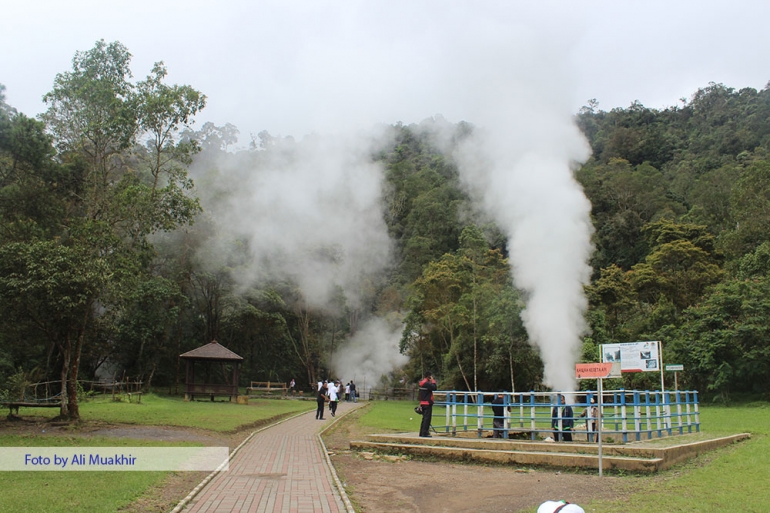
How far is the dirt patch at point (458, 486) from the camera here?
717 cm

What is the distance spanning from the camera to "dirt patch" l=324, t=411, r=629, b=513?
7168 millimetres

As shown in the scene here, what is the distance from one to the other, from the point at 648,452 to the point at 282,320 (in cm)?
3438

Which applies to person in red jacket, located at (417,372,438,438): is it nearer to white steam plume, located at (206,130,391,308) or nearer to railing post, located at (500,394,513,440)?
railing post, located at (500,394,513,440)

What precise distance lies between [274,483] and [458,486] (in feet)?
8.70

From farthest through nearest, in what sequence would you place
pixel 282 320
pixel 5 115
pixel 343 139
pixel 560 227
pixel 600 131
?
1. pixel 600 131
2. pixel 343 139
3. pixel 282 320
4. pixel 560 227
5. pixel 5 115

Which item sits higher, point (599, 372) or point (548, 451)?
point (599, 372)

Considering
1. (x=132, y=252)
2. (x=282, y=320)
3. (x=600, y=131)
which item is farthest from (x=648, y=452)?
(x=600, y=131)

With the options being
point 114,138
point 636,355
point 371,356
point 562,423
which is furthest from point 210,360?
point 562,423

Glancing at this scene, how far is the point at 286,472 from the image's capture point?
9.27 m

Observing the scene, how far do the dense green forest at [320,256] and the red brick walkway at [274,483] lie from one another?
7249 millimetres

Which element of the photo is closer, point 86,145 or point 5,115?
point 5,115

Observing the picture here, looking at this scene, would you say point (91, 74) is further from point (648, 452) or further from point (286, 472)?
point (648, 452)

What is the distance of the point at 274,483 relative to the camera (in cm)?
823

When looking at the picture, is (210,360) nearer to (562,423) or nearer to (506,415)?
(506,415)
